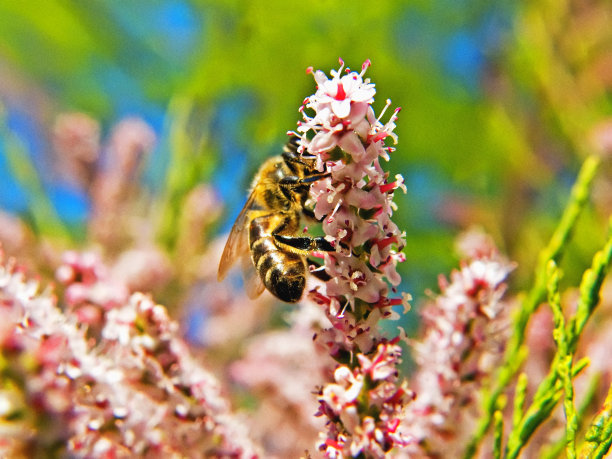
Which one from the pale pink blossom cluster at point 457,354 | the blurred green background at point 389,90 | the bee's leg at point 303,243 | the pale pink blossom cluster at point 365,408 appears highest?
the blurred green background at point 389,90

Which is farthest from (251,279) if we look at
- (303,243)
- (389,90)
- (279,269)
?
(389,90)

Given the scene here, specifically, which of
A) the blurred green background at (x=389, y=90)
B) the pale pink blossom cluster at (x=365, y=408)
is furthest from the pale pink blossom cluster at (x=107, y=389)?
the blurred green background at (x=389, y=90)

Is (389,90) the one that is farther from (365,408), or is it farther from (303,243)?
(365,408)

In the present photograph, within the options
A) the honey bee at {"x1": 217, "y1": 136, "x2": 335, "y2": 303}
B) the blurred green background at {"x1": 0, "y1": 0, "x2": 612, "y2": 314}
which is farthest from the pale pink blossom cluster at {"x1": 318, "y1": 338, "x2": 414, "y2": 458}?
the blurred green background at {"x1": 0, "y1": 0, "x2": 612, "y2": 314}

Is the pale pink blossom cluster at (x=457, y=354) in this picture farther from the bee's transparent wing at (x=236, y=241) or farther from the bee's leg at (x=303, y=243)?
the bee's transparent wing at (x=236, y=241)

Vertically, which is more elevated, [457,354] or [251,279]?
[251,279]

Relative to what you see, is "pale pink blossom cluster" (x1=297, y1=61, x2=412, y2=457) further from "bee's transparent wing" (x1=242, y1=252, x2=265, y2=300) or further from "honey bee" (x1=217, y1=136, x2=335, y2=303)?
"bee's transparent wing" (x1=242, y1=252, x2=265, y2=300)
